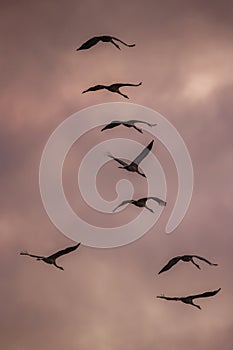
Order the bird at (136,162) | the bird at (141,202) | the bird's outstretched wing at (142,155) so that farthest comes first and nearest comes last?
1. the bird at (141,202)
2. the bird's outstretched wing at (142,155)
3. the bird at (136,162)

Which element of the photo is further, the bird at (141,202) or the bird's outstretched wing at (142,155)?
the bird at (141,202)

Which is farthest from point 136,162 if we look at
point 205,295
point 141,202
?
point 205,295

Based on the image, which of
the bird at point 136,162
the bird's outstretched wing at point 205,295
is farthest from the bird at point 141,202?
the bird's outstretched wing at point 205,295

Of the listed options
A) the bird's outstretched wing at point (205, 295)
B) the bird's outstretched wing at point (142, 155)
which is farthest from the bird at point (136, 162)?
the bird's outstretched wing at point (205, 295)

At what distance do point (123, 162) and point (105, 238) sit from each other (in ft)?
19.3

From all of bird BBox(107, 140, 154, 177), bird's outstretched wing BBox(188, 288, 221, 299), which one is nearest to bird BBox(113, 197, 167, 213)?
bird BBox(107, 140, 154, 177)

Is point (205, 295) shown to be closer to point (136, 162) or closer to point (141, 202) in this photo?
point (141, 202)

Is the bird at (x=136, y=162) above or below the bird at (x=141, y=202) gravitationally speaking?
above

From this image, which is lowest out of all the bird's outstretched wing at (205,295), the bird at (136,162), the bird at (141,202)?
the bird's outstretched wing at (205,295)

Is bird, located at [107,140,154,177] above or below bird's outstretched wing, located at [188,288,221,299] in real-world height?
above

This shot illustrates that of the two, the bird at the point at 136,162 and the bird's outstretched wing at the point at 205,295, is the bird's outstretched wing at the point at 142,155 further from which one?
the bird's outstretched wing at the point at 205,295

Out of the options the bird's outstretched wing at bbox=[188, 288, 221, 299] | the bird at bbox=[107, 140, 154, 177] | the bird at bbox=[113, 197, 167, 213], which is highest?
the bird at bbox=[107, 140, 154, 177]

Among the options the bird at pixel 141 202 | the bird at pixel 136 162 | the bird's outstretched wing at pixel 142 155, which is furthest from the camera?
the bird at pixel 141 202

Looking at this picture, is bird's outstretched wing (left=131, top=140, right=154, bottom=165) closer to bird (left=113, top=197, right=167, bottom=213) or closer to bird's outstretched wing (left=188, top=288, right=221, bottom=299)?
bird (left=113, top=197, right=167, bottom=213)
